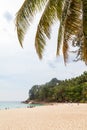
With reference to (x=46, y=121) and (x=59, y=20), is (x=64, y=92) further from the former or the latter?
(x=59, y=20)

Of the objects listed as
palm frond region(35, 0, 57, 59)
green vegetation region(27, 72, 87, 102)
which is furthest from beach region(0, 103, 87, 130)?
green vegetation region(27, 72, 87, 102)

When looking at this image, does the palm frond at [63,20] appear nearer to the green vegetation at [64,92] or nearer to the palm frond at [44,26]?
the palm frond at [44,26]

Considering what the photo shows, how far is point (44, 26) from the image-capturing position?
10.9m

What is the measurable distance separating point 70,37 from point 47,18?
3.42ft

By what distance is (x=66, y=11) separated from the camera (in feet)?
34.0

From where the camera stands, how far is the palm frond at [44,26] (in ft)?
35.6

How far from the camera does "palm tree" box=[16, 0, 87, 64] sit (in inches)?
398

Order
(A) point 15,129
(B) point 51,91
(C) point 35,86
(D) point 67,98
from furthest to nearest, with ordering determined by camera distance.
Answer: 1. (C) point 35,86
2. (B) point 51,91
3. (D) point 67,98
4. (A) point 15,129

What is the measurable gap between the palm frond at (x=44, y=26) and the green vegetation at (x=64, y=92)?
202 feet

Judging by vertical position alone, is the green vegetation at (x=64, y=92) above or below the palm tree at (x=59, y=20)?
above

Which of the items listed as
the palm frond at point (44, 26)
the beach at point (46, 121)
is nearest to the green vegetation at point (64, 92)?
the beach at point (46, 121)

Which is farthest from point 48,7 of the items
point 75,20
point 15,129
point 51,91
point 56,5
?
point 51,91

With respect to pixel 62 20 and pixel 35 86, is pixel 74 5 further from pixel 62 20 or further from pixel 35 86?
pixel 35 86

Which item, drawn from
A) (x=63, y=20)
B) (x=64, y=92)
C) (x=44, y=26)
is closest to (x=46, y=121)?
(x=44, y=26)
